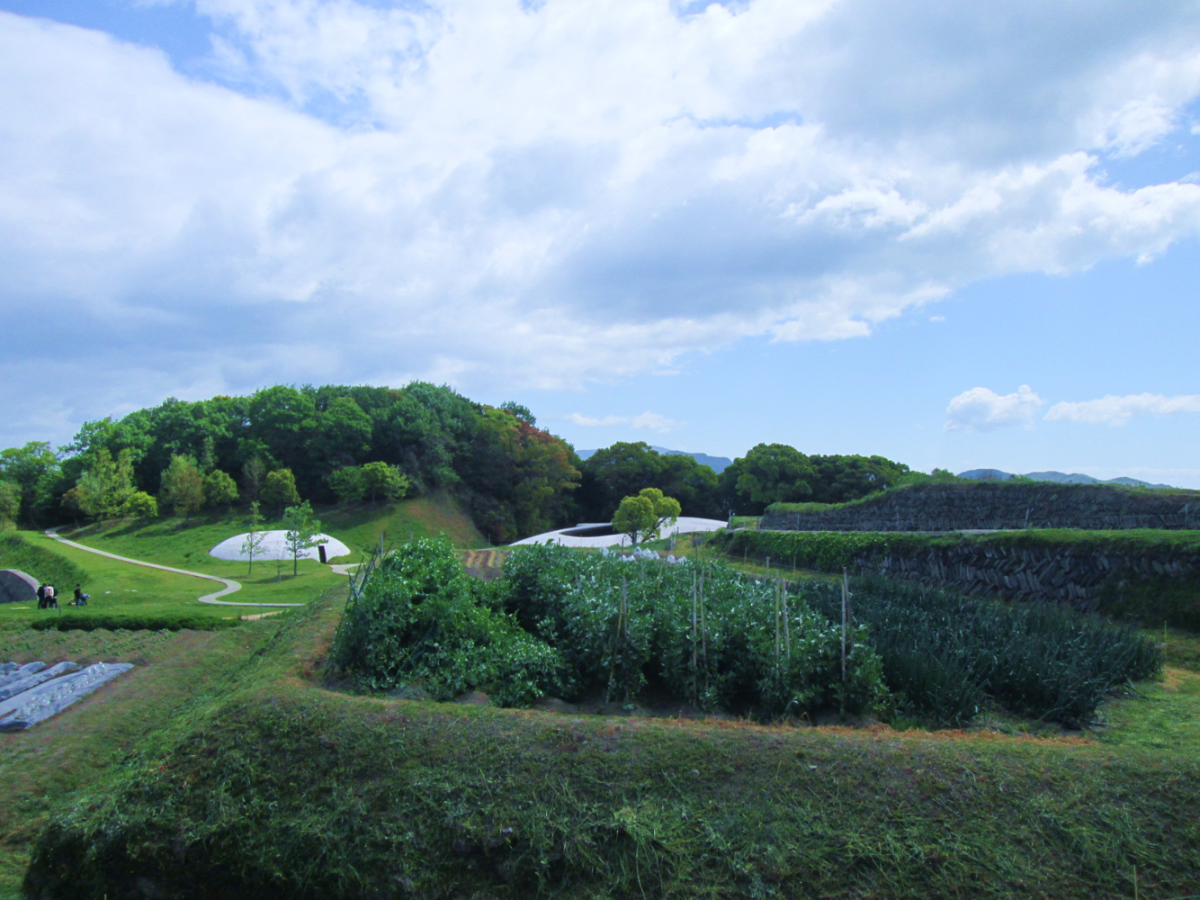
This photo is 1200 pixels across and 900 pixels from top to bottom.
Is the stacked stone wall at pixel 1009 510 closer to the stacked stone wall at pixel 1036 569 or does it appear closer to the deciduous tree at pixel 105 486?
the stacked stone wall at pixel 1036 569

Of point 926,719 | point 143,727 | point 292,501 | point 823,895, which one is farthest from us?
point 292,501

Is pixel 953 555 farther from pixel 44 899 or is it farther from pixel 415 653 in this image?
pixel 44 899

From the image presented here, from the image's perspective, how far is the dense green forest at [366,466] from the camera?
139 feet

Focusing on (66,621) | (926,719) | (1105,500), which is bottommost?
(66,621)

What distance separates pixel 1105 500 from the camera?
1494 cm

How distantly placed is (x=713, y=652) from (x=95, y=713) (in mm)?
7237

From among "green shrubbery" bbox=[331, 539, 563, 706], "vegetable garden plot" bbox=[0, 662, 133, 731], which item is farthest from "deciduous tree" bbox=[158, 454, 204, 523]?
"green shrubbery" bbox=[331, 539, 563, 706]

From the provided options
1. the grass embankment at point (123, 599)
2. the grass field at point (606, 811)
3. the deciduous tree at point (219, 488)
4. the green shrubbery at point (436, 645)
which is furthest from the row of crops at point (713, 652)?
the deciduous tree at point (219, 488)

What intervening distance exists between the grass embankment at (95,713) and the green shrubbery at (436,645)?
1852 mm

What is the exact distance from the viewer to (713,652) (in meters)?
6.19

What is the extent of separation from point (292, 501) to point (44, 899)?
135ft

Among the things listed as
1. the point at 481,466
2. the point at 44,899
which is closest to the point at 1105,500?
the point at 44,899

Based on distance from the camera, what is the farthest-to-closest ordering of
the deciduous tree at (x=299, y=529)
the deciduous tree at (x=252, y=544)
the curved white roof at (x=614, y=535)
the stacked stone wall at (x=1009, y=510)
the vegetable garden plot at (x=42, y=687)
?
1. the curved white roof at (x=614, y=535)
2. the deciduous tree at (x=252, y=544)
3. the deciduous tree at (x=299, y=529)
4. the stacked stone wall at (x=1009, y=510)
5. the vegetable garden plot at (x=42, y=687)

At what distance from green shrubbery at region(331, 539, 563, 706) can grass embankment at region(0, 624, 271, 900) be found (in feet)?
6.08
